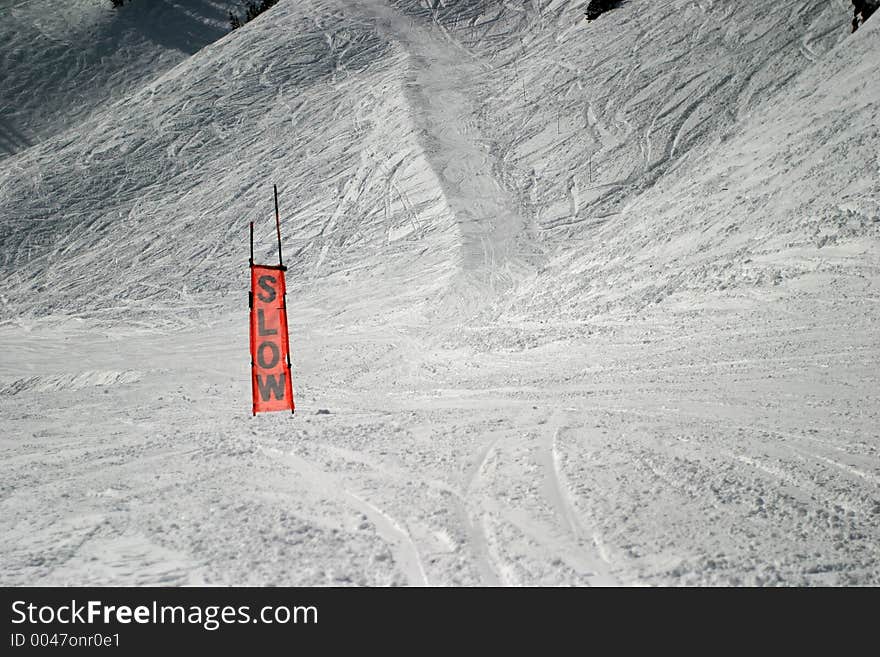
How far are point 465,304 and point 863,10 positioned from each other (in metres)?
15.9

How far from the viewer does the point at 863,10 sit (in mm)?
22109

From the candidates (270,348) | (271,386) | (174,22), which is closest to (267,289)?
(270,348)

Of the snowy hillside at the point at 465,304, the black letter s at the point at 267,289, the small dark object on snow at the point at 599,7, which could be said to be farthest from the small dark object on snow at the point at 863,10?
the black letter s at the point at 267,289

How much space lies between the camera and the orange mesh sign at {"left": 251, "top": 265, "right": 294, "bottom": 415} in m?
9.27

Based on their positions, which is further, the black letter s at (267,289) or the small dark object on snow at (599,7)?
the small dark object on snow at (599,7)

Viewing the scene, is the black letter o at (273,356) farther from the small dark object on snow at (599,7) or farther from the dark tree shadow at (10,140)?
the dark tree shadow at (10,140)

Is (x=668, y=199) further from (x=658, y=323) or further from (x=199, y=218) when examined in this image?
(x=199, y=218)

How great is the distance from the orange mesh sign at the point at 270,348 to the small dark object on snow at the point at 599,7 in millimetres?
27068

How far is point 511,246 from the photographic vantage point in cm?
2008

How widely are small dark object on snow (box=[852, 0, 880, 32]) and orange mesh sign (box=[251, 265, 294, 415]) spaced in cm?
2105

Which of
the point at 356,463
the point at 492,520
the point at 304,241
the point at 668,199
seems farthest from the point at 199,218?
the point at 492,520

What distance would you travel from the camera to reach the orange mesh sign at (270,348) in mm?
9273

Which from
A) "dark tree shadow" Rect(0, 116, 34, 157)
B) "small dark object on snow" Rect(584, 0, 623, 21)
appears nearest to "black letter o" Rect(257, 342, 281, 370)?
"small dark object on snow" Rect(584, 0, 623, 21)

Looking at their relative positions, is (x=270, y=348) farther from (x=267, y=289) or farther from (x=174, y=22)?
(x=174, y=22)
